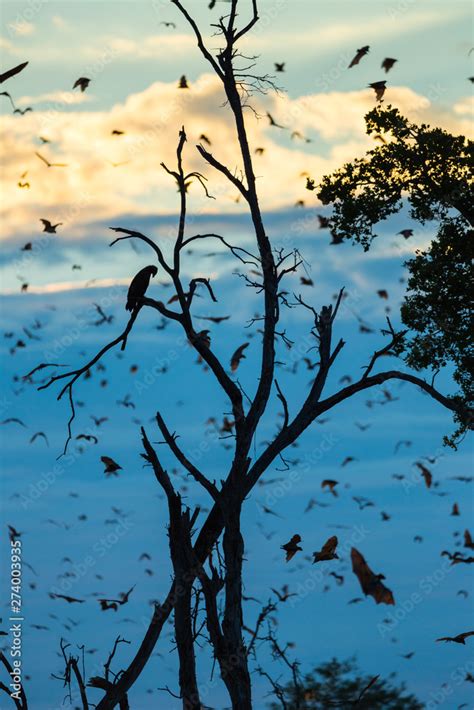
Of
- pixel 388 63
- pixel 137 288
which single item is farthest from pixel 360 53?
pixel 137 288

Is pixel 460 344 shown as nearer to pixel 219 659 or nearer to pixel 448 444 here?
pixel 448 444

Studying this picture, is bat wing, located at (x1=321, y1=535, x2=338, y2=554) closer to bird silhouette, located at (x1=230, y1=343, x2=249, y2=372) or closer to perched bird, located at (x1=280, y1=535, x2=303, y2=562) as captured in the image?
perched bird, located at (x1=280, y1=535, x2=303, y2=562)

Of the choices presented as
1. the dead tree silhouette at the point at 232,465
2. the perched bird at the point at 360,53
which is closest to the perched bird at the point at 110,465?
the dead tree silhouette at the point at 232,465

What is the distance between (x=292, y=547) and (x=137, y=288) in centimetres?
473

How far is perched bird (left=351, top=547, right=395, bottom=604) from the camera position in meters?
13.4

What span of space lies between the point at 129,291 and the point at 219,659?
5863mm

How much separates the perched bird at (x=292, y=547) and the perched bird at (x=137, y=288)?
14.4 ft

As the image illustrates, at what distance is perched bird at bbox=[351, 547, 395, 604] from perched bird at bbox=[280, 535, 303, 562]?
0.92m

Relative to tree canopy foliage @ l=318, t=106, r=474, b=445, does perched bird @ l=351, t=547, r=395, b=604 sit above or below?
below

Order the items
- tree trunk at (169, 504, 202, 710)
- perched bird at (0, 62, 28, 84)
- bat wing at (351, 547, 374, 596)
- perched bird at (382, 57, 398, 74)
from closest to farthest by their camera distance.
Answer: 1. perched bird at (0, 62, 28, 84)
2. bat wing at (351, 547, 374, 596)
3. tree trunk at (169, 504, 202, 710)
4. perched bird at (382, 57, 398, 74)

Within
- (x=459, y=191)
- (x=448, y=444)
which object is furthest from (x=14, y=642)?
(x=459, y=191)

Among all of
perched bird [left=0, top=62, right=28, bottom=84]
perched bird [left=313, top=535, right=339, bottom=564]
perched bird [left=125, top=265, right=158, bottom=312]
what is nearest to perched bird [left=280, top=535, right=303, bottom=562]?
perched bird [left=313, top=535, right=339, bottom=564]

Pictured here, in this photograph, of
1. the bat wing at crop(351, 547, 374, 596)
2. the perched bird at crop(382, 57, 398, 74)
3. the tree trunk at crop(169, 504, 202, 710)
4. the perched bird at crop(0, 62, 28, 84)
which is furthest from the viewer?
the perched bird at crop(382, 57, 398, 74)

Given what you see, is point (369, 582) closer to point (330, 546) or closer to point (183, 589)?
point (330, 546)
